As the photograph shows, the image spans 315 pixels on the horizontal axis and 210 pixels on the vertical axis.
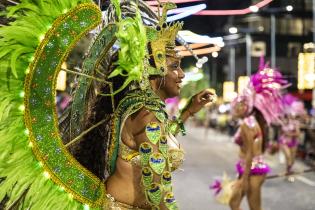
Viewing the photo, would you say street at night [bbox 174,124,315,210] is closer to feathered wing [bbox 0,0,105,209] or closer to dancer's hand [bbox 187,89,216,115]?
dancer's hand [bbox 187,89,216,115]

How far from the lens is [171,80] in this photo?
338cm

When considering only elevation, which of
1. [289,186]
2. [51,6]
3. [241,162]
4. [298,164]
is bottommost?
[298,164]

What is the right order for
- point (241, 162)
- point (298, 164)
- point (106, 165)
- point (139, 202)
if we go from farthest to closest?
point (298, 164) < point (241, 162) < point (106, 165) < point (139, 202)

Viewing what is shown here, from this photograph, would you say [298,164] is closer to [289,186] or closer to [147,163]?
[289,186]

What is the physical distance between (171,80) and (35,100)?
0.89m

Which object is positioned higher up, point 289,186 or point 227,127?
point 289,186

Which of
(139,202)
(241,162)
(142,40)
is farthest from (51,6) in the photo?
(241,162)

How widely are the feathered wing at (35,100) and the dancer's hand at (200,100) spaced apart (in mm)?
1273

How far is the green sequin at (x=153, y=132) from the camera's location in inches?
119

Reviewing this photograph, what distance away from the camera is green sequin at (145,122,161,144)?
3034mm

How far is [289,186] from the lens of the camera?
11375mm

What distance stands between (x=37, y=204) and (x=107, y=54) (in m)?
1.09

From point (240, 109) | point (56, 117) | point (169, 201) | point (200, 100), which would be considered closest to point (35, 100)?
point (56, 117)

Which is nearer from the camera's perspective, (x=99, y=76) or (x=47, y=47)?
Answer: (x=47, y=47)
